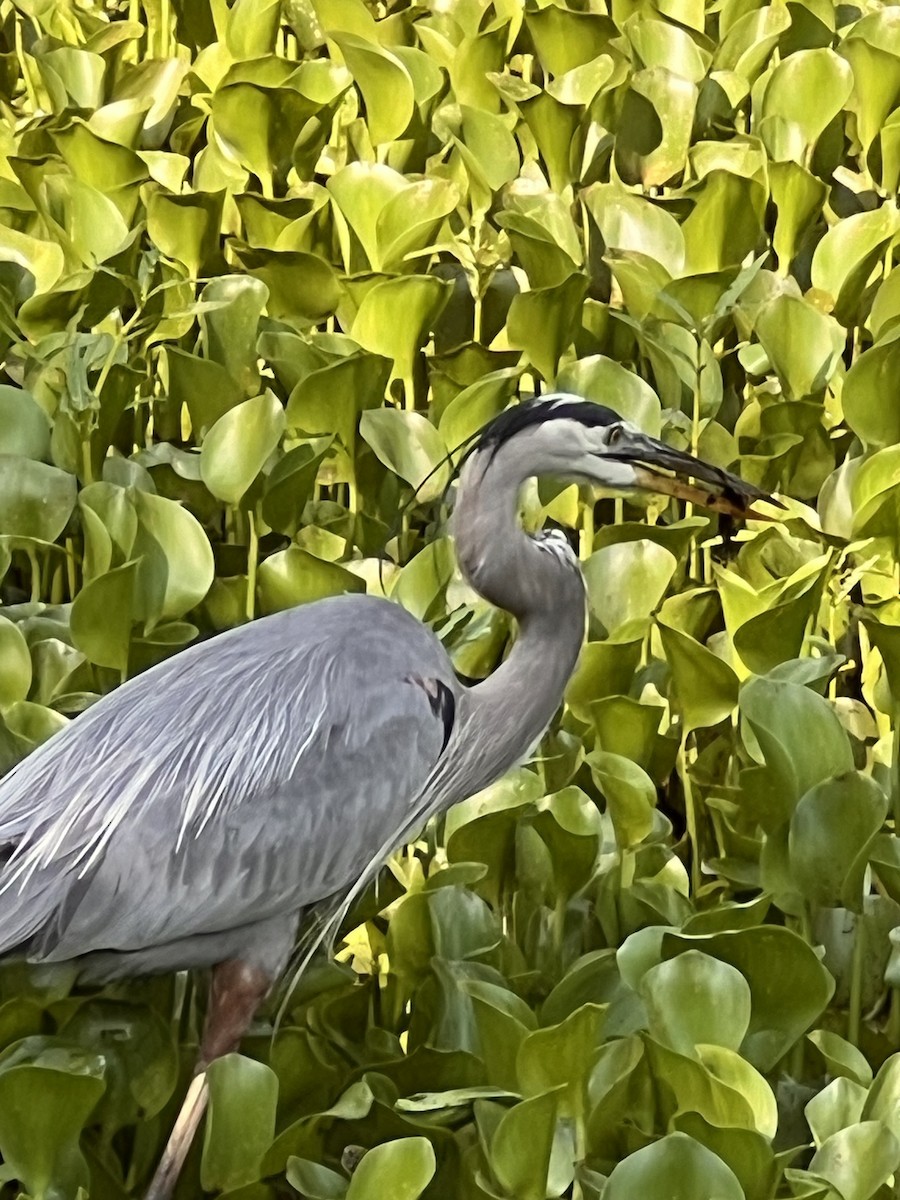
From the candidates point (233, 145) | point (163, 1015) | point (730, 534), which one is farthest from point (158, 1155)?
point (233, 145)

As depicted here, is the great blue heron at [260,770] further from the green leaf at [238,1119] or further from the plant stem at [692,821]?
the plant stem at [692,821]

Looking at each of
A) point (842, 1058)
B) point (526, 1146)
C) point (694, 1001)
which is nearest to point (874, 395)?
point (842, 1058)

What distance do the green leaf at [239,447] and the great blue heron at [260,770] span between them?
0.39 metres

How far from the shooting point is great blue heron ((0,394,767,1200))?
8.14ft

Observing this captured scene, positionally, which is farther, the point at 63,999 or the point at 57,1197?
the point at 63,999

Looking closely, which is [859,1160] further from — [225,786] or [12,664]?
[12,664]

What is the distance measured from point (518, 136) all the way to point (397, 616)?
193 centimetres

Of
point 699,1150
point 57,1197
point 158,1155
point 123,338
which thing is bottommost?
point 158,1155

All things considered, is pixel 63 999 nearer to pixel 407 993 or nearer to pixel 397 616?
pixel 407 993

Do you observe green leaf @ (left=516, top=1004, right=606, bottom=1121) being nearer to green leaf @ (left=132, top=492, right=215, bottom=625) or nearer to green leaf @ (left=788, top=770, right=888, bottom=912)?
green leaf @ (left=788, top=770, right=888, bottom=912)

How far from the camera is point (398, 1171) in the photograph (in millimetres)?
2139

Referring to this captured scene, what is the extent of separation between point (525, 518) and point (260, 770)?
909 mm

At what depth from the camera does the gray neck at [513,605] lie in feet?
8.94

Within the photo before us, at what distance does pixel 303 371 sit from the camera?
3.42 m
